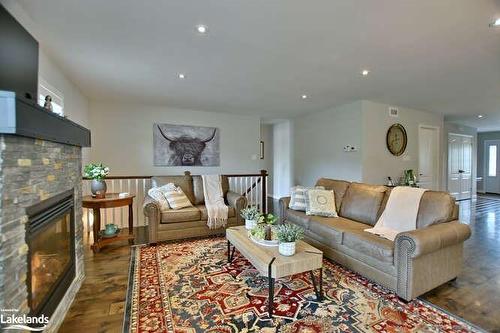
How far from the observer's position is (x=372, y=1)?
1.82m

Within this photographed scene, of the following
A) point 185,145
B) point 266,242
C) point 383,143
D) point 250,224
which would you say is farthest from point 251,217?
point 383,143

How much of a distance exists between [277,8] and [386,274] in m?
2.52

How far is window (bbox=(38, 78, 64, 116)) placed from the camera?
8.65 ft

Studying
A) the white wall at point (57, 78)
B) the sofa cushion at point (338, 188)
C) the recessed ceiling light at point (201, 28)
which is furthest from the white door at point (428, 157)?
the white wall at point (57, 78)

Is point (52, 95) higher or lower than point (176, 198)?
higher

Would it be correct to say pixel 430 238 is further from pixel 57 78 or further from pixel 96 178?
pixel 57 78

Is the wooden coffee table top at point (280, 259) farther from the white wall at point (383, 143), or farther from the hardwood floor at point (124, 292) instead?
the white wall at point (383, 143)

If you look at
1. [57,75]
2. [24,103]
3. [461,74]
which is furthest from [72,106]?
[461,74]

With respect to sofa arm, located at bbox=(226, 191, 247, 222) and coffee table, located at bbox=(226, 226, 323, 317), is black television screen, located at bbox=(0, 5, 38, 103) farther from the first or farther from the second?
sofa arm, located at bbox=(226, 191, 247, 222)

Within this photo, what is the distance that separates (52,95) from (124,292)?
2561 mm

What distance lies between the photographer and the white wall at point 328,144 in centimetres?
492

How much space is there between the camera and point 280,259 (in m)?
1.99

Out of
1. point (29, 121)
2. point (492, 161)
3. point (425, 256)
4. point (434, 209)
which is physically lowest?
point (425, 256)

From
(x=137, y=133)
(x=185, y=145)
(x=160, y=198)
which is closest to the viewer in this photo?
(x=160, y=198)
